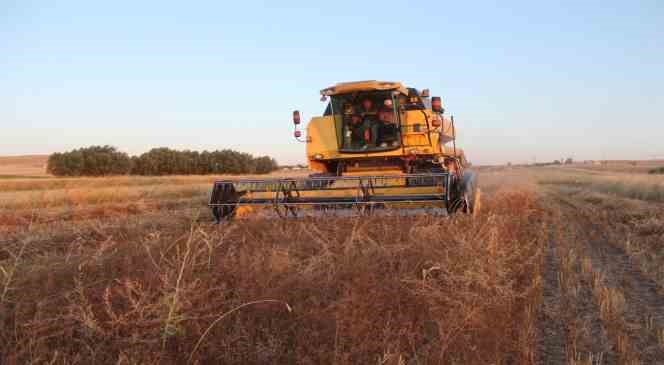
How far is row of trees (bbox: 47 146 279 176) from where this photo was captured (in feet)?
136

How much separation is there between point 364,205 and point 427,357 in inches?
161

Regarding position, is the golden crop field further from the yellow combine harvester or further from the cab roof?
the cab roof

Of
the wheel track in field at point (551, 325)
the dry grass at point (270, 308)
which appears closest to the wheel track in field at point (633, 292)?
the wheel track in field at point (551, 325)

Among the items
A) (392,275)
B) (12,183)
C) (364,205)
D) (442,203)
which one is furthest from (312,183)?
(12,183)

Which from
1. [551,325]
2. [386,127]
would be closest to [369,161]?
[386,127]

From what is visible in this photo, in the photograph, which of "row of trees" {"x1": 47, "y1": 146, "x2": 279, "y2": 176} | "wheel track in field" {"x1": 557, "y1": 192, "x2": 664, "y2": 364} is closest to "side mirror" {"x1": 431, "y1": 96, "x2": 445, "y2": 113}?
"wheel track in field" {"x1": 557, "y1": 192, "x2": 664, "y2": 364}

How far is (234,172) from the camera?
162 feet

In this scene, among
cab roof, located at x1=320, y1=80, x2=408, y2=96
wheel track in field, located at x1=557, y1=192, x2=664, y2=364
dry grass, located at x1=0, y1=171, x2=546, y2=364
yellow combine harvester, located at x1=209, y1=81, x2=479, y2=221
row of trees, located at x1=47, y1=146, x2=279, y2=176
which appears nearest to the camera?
dry grass, located at x1=0, y1=171, x2=546, y2=364

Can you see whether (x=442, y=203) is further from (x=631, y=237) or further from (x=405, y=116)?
(x=631, y=237)

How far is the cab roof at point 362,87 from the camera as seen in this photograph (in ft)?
29.2

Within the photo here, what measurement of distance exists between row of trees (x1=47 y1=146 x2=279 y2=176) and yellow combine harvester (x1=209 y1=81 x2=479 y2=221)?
120 feet

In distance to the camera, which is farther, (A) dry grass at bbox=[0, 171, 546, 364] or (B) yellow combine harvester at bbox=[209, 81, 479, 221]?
(B) yellow combine harvester at bbox=[209, 81, 479, 221]

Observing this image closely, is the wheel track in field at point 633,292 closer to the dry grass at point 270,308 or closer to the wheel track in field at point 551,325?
the wheel track in field at point 551,325

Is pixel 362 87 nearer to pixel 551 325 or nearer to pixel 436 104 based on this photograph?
pixel 436 104
